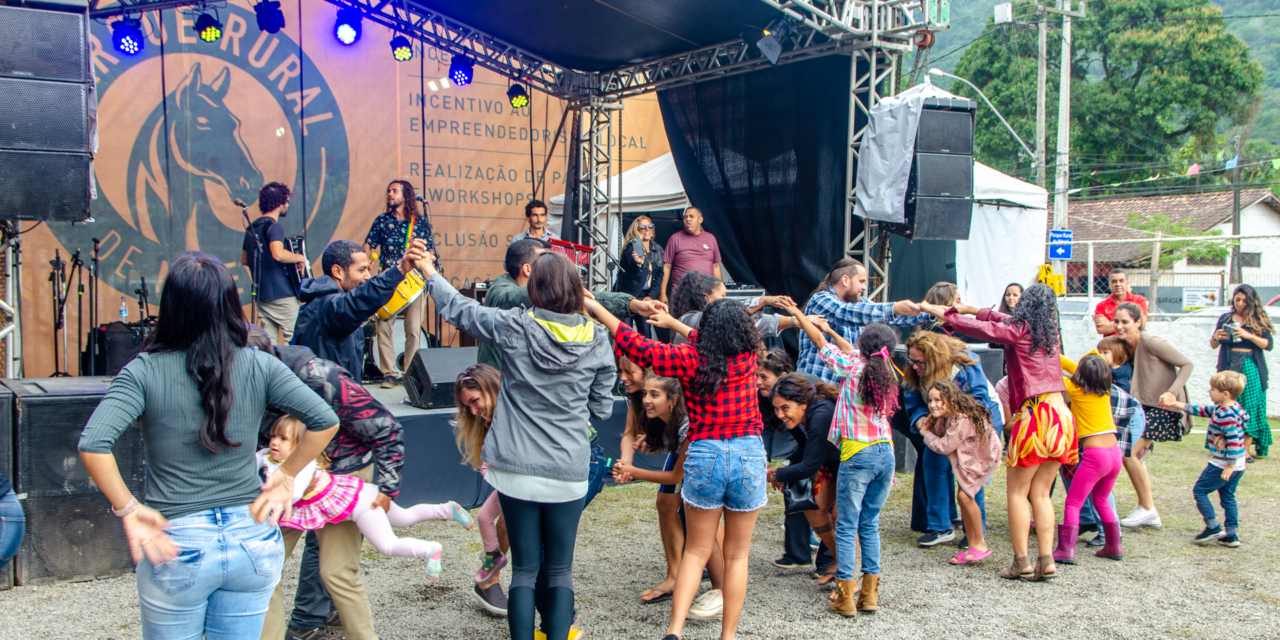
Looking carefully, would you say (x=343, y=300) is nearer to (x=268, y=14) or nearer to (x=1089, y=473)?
(x=1089, y=473)

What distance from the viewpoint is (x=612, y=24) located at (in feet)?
27.8

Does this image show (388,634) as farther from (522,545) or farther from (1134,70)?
(1134,70)

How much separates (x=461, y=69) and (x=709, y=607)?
718cm

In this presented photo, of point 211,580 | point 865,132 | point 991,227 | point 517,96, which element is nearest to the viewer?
point 211,580

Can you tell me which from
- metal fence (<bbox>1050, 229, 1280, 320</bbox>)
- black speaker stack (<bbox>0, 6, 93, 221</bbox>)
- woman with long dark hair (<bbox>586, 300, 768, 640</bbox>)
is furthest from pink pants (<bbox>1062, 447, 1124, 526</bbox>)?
metal fence (<bbox>1050, 229, 1280, 320</bbox>)

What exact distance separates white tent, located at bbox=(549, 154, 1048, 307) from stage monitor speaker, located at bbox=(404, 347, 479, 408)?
5.03 m

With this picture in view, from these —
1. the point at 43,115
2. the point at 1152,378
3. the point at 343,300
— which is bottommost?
the point at 1152,378

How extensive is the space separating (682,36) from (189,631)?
7.81 m

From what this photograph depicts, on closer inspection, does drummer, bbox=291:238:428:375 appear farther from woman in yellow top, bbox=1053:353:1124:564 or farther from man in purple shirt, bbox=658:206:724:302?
man in purple shirt, bbox=658:206:724:302

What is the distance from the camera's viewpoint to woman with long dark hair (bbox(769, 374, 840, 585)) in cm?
378

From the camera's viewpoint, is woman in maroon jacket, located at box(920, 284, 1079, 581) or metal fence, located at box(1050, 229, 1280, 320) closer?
woman in maroon jacket, located at box(920, 284, 1079, 581)

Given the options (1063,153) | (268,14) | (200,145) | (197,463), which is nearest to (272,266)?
(268,14)

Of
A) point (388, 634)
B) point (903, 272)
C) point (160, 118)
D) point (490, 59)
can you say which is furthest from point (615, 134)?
point (388, 634)

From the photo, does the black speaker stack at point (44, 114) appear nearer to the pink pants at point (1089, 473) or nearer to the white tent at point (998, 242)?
the pink pants at point (1089, 473)
